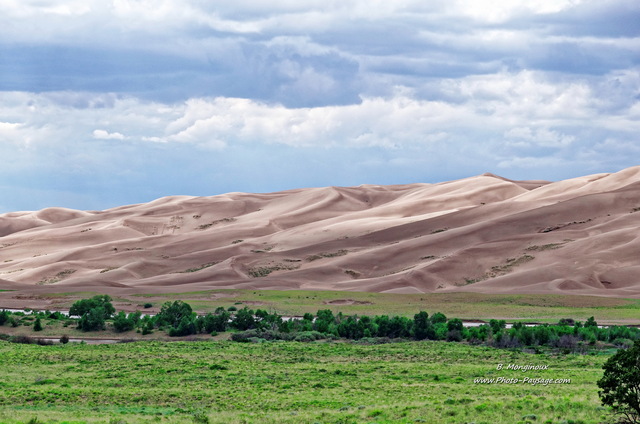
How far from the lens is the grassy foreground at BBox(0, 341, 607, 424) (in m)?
23.8

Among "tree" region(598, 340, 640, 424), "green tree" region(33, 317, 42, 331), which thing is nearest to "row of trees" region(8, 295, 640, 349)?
"green tree" region(33, 317, 42, 331)

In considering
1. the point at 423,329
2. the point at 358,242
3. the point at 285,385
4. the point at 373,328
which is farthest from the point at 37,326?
the point at 358,242

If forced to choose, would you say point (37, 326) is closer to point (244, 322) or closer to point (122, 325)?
point (122, 325)

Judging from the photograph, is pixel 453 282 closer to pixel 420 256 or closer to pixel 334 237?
pixel 420 256

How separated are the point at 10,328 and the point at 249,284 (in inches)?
1715

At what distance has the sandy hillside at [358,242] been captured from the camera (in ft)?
312

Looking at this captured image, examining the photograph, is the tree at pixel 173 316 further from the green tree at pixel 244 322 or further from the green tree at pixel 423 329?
the green tree at pixel 423 329

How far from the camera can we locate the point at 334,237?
438 feet

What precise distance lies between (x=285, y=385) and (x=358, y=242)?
95360mm

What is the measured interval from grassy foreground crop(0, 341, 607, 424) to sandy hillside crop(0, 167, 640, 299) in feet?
147

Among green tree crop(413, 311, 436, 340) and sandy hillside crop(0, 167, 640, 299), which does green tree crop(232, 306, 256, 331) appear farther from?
sandy hillside crop(0, 167, 640, 299)

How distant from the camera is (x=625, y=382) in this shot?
21656mm

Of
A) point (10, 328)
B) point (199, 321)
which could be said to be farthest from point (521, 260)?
point (10, 328)

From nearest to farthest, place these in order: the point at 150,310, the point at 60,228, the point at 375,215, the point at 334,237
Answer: the point at 150,310 → the point at 334,237 → the point at 375,215 → the point at 60,228
